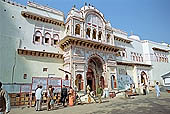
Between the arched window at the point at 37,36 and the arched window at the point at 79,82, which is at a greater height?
the arched window at the point at 37,36

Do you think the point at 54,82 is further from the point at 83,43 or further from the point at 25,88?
the point at 83,43

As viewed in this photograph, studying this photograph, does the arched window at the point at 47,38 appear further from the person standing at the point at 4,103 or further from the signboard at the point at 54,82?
the person standing at the point at 4,103

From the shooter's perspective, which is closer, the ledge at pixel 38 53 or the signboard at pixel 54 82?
the signboard at pixel 54 82

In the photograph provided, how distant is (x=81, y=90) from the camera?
14.2 meters

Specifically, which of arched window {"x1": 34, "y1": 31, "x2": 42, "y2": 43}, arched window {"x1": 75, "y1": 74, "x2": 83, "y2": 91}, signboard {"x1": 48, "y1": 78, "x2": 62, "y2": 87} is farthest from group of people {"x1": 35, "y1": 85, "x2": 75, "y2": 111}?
arched window {"x1": 34, "y1": 31, "x2": 42, "y2": 43}

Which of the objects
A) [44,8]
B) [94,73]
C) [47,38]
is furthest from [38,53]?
[94,73]

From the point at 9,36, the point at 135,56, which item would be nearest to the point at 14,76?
the point at 9,36

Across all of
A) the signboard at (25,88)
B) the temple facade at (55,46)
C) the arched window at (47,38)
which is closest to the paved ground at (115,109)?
the signboard at (25,88)

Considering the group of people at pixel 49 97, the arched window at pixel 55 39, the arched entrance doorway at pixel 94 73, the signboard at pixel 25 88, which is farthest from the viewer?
the arched entrance doorway at pixel 94 73

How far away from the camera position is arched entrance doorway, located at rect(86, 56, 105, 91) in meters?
17.8

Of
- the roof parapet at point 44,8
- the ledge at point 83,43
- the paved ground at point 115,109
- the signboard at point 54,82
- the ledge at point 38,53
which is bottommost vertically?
the paved ground at point 115,109

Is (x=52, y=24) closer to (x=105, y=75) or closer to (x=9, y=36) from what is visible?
(x=9, y=36)

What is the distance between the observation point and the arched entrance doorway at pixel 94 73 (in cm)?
1781

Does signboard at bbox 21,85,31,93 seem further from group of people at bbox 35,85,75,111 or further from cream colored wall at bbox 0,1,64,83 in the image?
group of people at bbox 35,85,75,111
